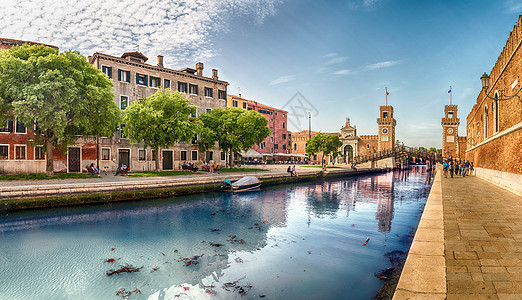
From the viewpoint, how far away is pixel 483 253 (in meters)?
5.27

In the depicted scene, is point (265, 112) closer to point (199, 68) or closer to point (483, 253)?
point (199, 68)

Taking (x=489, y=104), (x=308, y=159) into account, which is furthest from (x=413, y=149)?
(x=489, y=104)

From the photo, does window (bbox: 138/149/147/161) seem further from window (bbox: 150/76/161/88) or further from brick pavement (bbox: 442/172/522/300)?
brick pavement (bbox: 442/172/522/300)

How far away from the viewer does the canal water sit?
291 inches

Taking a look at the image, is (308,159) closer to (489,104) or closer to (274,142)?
(274,142)

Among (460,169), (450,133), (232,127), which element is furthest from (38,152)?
(450,133)

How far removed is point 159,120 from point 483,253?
76.3 ft

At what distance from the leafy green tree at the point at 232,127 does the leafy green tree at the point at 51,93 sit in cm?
1071

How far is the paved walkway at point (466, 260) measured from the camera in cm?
391

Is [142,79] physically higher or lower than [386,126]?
higher

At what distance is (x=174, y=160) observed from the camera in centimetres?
3203

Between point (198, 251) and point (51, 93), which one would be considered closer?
point (198, 251)

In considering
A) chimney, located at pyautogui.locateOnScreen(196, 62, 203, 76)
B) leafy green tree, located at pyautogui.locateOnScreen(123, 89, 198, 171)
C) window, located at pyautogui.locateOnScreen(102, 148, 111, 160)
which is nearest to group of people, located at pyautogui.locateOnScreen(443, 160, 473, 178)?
leafy green tree, located at pyautogui.locateOnScreen(123, 89, 198, 171)

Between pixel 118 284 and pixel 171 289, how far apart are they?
5.04 ft
